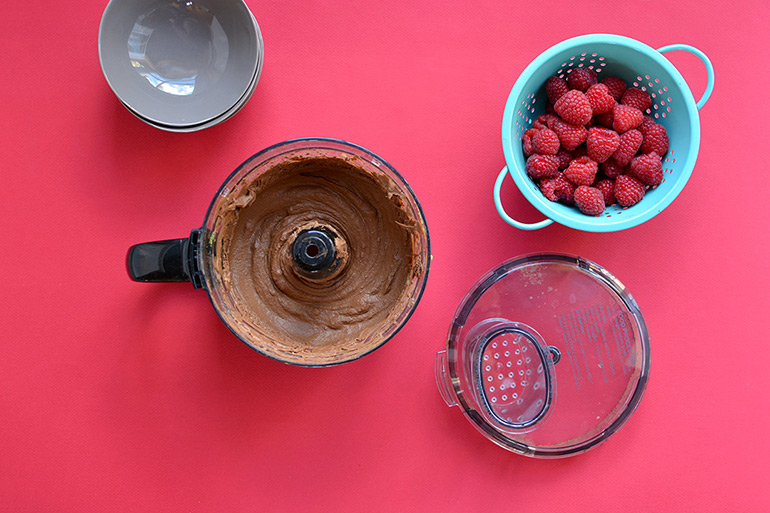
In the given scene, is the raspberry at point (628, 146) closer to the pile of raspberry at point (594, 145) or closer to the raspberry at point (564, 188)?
the pile of raspberry at point (594, 145)

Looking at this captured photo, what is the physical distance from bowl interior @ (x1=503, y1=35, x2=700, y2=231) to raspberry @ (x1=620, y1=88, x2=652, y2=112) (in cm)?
3

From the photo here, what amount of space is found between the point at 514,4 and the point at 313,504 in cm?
123

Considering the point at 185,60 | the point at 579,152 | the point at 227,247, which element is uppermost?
the point at 185,60

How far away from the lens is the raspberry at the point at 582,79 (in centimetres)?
96

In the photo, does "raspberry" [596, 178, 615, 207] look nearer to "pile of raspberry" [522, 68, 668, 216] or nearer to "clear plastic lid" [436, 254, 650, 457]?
"pile of raspberry" [522, 68, 668, 216]

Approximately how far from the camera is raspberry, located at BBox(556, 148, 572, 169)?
0.97 meters

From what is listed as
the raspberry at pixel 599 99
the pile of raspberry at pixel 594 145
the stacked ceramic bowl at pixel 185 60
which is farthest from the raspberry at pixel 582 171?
Answer: the stacked ceramic bowl at pixel 185 60

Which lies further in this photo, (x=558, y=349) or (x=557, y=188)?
(x=558, y=349)

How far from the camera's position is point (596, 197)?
924mm

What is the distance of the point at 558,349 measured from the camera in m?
1.05

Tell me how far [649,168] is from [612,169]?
0.07m

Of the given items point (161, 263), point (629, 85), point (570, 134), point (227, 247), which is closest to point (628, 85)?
point (629, 85)

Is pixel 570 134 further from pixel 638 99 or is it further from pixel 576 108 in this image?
pixel 638 99

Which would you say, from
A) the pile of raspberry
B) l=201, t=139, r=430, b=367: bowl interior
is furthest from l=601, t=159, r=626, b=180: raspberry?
l=201, t=139, r=430, b=367: bowl interior
